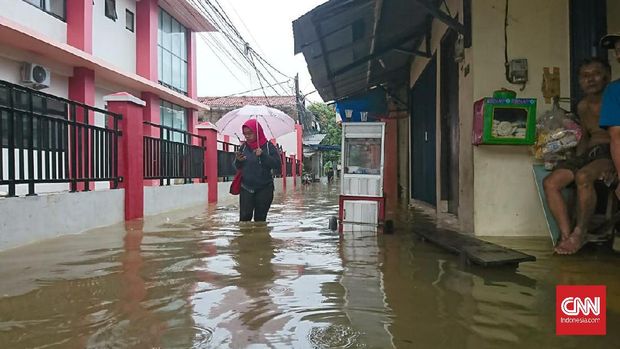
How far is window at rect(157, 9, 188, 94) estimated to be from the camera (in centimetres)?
1766

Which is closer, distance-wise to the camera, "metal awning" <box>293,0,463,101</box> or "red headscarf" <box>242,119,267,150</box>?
"metal awning" <box>293,0,463,101</box>

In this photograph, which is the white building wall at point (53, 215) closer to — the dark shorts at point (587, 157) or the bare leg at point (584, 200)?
the bare leg at point (584, 200)

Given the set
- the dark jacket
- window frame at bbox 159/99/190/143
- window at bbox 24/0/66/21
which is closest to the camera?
the dark jacket

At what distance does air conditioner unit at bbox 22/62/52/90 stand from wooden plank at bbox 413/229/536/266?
31.1 feet

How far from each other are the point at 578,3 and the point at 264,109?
6.55 metres

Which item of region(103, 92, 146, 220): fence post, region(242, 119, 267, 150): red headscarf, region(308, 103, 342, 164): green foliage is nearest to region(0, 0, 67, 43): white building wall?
region(103, 92, 146, 220): fence post

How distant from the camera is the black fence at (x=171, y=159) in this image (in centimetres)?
894

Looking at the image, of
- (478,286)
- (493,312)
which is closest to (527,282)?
(478,286)

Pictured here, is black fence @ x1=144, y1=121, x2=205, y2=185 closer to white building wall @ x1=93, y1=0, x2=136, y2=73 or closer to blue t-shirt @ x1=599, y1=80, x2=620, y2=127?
white building wall @ x1=93, y1=0, x2=136, y2=73

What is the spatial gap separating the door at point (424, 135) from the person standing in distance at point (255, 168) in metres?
3.09

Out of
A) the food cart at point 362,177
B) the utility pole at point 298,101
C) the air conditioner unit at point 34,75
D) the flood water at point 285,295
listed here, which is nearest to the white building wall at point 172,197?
the flood water at point 285,295

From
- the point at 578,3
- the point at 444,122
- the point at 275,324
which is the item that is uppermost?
the point at 578,3

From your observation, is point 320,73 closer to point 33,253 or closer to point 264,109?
point 264,109

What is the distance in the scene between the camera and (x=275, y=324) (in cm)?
256
